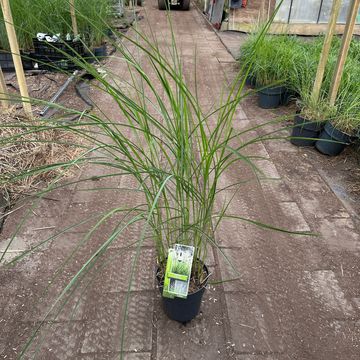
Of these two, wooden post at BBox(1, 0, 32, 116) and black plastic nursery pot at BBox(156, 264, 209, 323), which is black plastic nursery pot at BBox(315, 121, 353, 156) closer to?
black plastic nursery pot at BBox(156, 264, 209, 323)

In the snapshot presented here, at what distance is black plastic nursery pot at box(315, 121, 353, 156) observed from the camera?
2195 millimetres

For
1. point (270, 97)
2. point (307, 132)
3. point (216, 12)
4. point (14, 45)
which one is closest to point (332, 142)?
point (307, 132)

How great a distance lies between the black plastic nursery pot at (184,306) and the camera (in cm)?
112

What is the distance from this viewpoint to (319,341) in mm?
1187

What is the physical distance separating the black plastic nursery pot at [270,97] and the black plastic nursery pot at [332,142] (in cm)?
71

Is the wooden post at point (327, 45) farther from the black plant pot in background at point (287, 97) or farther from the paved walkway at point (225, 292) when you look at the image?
the paved walkway at point (225, 292)

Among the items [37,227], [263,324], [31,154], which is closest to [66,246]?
[37,227]

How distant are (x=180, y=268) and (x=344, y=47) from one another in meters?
1.98

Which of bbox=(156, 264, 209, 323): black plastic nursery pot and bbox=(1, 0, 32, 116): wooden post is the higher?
bbox=(1, 0, 32, 116): wooden post

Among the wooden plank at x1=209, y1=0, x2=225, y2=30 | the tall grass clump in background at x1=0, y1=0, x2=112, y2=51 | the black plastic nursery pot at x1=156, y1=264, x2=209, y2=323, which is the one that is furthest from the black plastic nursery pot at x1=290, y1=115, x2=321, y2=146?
the wooden plank at x1=209, y1=0, x2=225, y2=30

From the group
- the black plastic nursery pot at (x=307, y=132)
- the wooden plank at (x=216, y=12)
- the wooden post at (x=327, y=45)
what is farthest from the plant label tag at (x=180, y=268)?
the wooden plank at (x=216, y=12)

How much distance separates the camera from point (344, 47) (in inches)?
87.2

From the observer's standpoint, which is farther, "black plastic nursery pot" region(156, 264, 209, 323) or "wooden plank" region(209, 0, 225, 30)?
"wooden plank" region(209, 0, 225, 30)

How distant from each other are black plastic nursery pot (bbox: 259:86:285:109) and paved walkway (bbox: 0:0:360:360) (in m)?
1.19
